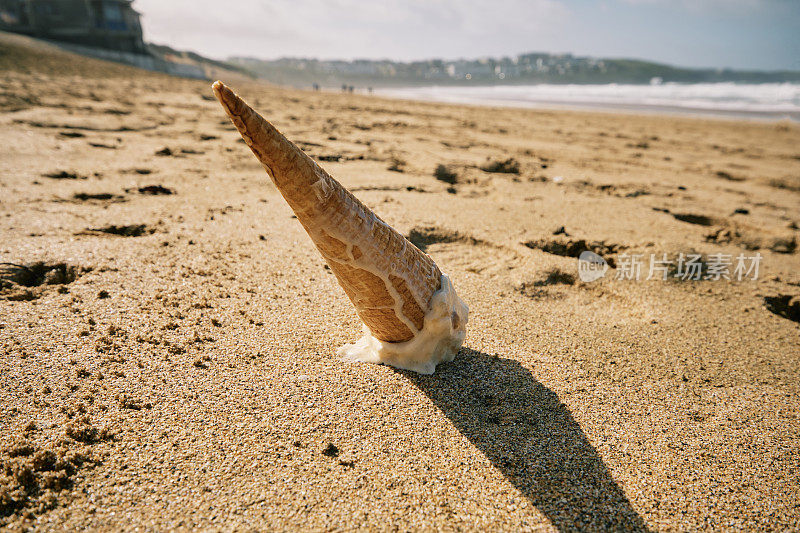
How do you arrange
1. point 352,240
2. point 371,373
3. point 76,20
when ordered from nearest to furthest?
point 352,240 < point 371,373 < point 76,20

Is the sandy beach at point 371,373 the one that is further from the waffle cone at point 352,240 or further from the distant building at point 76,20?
the distant building at point 76,20

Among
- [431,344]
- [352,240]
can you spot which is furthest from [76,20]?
[431,344]

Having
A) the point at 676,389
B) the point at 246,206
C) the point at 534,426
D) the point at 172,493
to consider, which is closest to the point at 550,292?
the point at 676,389

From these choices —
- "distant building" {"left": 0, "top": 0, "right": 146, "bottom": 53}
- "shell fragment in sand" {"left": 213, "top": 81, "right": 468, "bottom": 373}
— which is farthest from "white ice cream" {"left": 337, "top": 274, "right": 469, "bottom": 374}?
"distant building" {"left": 0, "top": 0, "right": 146, "bottom": 53}

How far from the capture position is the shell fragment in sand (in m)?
1.14

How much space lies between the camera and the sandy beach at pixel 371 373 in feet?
3.74

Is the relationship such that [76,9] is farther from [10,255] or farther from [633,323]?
[633,323]

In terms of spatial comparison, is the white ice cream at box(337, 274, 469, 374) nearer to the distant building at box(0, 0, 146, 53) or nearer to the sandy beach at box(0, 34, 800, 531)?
the sandy beach at box(0, 34, 800, 531)

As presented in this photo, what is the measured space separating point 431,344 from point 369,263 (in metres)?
0.42

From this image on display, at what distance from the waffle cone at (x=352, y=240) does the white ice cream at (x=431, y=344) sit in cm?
3

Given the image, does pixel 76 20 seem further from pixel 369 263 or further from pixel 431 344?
pixel 431 344

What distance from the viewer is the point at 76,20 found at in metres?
24.1

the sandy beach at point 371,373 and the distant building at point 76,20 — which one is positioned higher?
the distant building at point 76,20

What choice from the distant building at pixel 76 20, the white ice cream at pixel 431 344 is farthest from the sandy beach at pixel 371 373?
the distant building at pixel 76 20
